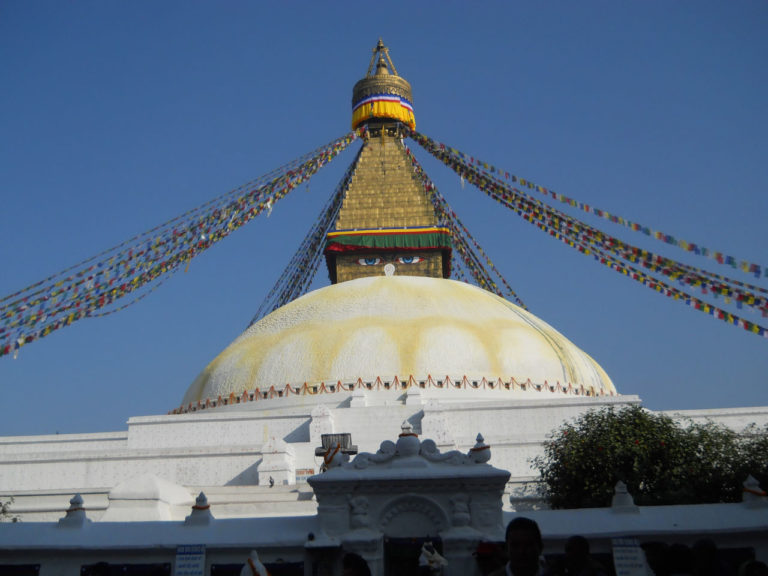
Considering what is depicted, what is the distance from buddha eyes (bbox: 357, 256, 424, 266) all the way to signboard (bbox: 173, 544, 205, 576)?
1854 centimetres

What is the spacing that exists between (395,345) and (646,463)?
7.90m

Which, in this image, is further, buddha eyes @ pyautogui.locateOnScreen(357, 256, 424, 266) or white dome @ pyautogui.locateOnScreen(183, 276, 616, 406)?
buddha eyes @ pyautogui.locateOnScreen(357, 256, 424, 266)

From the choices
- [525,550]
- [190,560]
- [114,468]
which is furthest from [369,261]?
[525,550]

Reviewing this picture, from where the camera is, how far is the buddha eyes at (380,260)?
83.9ft

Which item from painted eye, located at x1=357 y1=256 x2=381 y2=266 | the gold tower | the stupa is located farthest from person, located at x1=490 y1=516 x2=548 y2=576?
painted eye, located at x1=357 y1=256 x2=381 y2=266

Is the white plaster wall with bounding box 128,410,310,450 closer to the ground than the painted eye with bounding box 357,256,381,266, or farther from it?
closer to the ground

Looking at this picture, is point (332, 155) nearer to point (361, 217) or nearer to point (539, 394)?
point (361, 217)

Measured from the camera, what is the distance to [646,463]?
1117 cm

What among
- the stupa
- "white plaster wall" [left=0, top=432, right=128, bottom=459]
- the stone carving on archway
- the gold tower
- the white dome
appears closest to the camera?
the stone carving on archway

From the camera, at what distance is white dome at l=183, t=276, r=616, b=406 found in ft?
58.6

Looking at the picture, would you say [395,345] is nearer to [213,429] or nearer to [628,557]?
[213,429]

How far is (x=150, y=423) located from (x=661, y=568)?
15.1 m

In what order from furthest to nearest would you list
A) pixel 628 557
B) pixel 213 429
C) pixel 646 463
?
pixel 213 429, pixel 646 463, pixel 628 557

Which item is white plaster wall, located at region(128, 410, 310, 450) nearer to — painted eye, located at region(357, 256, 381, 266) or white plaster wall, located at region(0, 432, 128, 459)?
white plaster wall, located at region(0, 432, 128, 459)
